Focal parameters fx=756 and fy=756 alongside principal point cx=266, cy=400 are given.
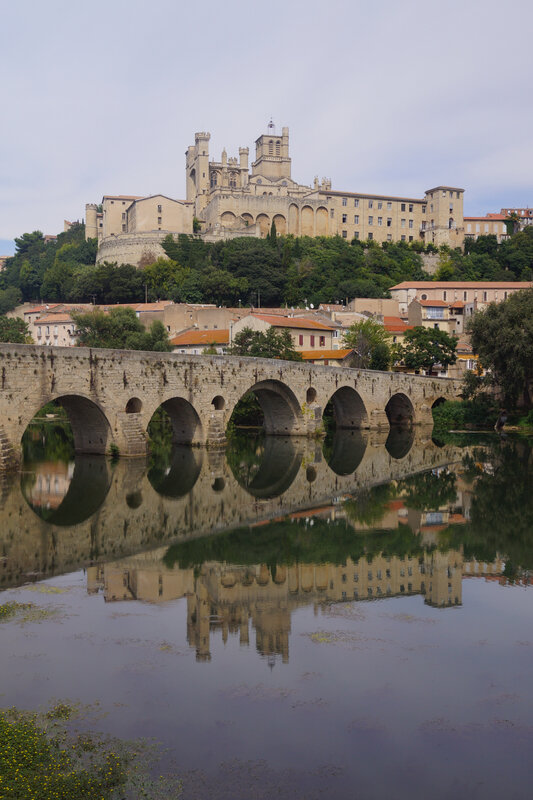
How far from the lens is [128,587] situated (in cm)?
1339

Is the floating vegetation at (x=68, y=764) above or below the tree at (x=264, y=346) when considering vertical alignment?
below

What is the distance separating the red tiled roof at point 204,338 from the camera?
57.1m

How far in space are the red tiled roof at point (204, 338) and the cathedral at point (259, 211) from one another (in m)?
27.6

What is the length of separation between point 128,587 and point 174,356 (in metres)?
17.5

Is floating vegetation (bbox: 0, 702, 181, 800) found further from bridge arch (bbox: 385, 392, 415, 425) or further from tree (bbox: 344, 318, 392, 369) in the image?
tree (bbox: 344, 318, 392, 369)

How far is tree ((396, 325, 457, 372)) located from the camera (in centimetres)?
5362

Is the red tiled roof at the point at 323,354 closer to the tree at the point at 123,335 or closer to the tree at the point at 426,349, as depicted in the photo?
the tree at the point at 426,349

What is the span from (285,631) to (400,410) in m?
40.2

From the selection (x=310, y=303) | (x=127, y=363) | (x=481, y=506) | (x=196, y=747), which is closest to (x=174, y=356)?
(x=127, y=363)

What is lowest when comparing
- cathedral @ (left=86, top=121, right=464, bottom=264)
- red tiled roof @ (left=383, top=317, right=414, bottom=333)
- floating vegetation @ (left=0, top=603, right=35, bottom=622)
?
floating vegetation @ (left=0, top=603, right=35, bottom=622)

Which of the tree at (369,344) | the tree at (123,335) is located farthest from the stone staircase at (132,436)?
the tree at (369,344)

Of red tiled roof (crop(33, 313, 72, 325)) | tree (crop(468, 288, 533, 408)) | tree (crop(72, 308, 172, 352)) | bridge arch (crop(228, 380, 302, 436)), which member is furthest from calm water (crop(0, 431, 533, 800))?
red tiled roof (crop(33, 313, 72, 325))

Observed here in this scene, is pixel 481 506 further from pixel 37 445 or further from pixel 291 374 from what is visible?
pixel 37 445

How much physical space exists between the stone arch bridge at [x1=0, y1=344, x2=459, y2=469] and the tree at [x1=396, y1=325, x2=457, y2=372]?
6.49 meters
